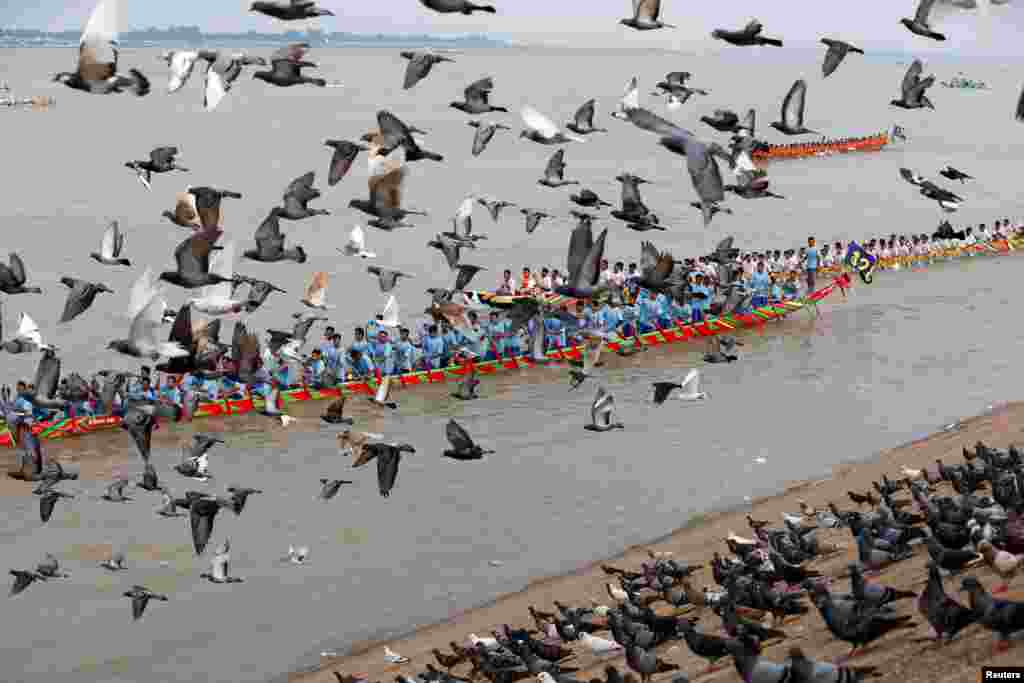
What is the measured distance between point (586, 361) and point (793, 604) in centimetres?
691

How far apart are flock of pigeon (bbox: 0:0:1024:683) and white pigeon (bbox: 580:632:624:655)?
0.12 ft

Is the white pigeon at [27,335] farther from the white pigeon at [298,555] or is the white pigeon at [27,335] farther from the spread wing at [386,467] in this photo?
the white pigeon at [298,555]

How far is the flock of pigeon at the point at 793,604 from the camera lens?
15000 mm

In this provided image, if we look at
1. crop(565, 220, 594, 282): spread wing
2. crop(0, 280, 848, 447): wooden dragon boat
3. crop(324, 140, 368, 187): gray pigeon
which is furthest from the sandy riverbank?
crop(0, 280, 848, 447): wooden dragon boat

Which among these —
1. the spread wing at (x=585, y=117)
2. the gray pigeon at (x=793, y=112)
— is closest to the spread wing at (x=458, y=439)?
the gray pigeon at (x=793, y=112)

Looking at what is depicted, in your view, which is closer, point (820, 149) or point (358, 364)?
point (358, 364)

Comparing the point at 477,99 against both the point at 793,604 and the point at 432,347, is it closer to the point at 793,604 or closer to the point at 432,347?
the point at 793,604

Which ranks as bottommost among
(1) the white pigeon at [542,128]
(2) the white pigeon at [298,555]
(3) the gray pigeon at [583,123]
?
(2) the white pigeon at [298,555]

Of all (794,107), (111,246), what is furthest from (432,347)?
(794,107)

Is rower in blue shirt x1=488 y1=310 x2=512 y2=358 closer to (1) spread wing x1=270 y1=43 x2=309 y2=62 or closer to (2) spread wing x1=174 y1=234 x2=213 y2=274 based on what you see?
(1) spread wing x1=270 y1=43 x2=309 y2=62

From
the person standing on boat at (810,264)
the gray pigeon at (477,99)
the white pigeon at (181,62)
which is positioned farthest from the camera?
the person standing on boat at (810,264)

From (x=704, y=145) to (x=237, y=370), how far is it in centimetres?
812

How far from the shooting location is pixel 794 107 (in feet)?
66.2

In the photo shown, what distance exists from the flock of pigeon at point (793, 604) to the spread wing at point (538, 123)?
6.44m
